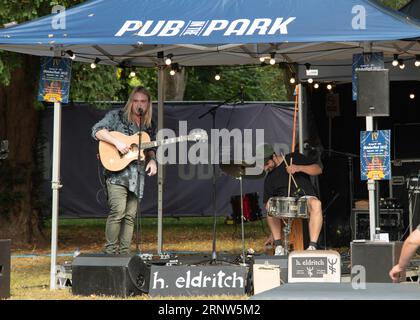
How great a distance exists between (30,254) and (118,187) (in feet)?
A: 13.8

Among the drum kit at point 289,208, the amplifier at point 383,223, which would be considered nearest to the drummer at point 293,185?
the drum kit at point 289,208

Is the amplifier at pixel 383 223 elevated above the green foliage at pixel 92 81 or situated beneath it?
situated beneath

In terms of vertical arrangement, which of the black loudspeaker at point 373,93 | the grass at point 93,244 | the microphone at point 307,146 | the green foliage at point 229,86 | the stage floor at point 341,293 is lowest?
the grass at point 93,244

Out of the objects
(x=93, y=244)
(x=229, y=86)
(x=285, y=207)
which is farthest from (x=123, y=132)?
(x=229, y=86)

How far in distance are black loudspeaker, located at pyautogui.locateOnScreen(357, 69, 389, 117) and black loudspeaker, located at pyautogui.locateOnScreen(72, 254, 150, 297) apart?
2656mm

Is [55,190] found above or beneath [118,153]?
beneath

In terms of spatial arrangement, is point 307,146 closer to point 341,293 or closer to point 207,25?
point 207,25

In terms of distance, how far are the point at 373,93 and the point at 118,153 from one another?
2.86 m

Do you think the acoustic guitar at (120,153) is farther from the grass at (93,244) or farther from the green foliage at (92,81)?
the green foliage at (92,81)

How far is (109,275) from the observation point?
8.50 m

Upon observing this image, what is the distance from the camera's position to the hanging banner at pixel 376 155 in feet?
29.0

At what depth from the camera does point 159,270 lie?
8656 millimetres

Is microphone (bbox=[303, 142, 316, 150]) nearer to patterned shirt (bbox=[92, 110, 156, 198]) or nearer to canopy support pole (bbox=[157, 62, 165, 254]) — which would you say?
canopy support pole (bbox=[157, 62, 165, 254])

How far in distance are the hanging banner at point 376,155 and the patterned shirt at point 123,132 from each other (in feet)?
7.98
